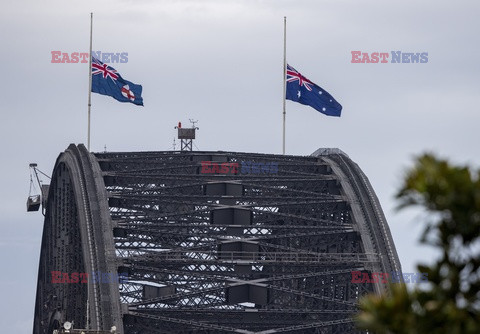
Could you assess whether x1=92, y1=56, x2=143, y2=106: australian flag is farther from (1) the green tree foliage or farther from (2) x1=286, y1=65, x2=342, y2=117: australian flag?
(1) the green tree foliage

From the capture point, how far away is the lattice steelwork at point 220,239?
80875 mm

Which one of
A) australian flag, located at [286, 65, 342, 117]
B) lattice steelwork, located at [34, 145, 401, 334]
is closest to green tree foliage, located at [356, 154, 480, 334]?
lattice steelwork, located at [34, 145, 401, 334]

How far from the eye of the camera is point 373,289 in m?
83.8

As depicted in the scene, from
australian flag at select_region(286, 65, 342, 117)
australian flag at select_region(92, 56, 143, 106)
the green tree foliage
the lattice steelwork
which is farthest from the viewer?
australian flag at select_region(92, 56, 143, 106)

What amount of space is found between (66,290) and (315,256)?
1501 centimetres

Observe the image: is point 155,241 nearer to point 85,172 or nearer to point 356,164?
point 85,172

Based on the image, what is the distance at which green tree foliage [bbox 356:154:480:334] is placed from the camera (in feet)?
64.4

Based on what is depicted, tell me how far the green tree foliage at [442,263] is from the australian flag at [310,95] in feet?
260

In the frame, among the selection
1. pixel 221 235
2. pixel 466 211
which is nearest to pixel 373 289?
pixel 221 235

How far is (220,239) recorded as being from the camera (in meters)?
85.1

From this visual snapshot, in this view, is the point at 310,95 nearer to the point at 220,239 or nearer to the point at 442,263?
the point at 220,239

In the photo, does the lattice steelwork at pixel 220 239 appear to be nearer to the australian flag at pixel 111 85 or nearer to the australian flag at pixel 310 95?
the australian flag at pixel 310 95

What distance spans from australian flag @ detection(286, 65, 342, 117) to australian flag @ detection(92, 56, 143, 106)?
9.95 m

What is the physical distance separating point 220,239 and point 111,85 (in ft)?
63.2
